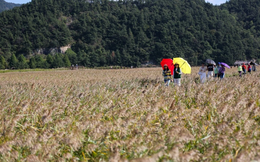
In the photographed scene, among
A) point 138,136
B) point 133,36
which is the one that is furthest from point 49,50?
point 138,136

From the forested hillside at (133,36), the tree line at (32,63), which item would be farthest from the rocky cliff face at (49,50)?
the tree line at (32,63)

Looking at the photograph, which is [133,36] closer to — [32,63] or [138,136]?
[32,63]

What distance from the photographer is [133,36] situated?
547 feet

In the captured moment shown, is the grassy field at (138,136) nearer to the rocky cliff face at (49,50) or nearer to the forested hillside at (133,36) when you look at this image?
the forested hillside at (133,36)

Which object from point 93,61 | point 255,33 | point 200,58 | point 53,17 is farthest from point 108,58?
point 255,33

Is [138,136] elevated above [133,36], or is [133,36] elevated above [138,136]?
[133,36]

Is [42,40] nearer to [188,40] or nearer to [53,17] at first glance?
[53,17]

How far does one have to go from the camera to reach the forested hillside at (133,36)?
144250 mm

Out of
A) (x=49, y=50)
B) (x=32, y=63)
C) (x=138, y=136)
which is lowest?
(x=138, y=136)

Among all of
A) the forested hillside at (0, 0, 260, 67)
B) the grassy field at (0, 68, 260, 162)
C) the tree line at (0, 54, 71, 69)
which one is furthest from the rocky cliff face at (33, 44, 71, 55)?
the grassy field at (0, 68, 260, 162)

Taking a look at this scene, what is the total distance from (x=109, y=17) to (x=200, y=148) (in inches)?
7341

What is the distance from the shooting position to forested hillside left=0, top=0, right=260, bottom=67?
5679 inches

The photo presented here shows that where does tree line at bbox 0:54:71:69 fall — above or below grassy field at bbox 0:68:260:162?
above

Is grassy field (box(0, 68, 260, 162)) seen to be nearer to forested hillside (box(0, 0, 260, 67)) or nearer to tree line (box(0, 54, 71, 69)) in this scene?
tree line (box(0, 54, 71, 69))
